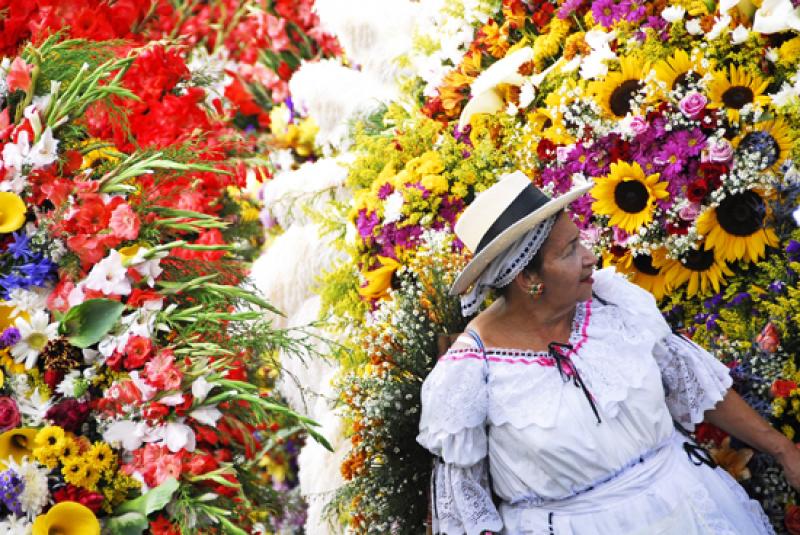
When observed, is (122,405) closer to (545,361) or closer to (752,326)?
(545,361)

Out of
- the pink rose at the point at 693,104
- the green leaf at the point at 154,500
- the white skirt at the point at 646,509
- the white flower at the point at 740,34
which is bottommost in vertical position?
the white skirt at the point at 646,509

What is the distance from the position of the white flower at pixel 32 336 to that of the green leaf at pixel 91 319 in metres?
0.03

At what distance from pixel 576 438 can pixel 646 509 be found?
8.8 inches

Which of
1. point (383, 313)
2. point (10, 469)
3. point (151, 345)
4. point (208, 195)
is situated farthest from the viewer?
point (208, 195)

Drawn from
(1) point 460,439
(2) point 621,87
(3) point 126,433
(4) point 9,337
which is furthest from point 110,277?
(2) point 621,87

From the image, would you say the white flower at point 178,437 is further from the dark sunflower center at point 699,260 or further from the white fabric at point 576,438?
the dark sunflower center at point 699,260

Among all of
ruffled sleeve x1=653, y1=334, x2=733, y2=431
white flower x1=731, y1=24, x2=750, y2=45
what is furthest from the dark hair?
white flower x1=731, y1=24, x2=750, y2=45

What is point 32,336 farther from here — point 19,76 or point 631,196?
point 631,196

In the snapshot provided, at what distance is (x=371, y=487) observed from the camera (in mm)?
2408

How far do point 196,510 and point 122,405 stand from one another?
264mm

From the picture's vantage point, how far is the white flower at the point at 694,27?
2.54 m

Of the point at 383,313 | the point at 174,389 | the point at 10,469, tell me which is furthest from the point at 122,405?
the point at 383,313

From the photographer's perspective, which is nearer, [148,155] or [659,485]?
[659,485]

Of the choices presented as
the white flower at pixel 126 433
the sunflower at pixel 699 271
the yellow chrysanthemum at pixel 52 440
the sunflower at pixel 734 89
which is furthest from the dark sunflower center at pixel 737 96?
the yellow chrysanthemum at pixel 52 440
